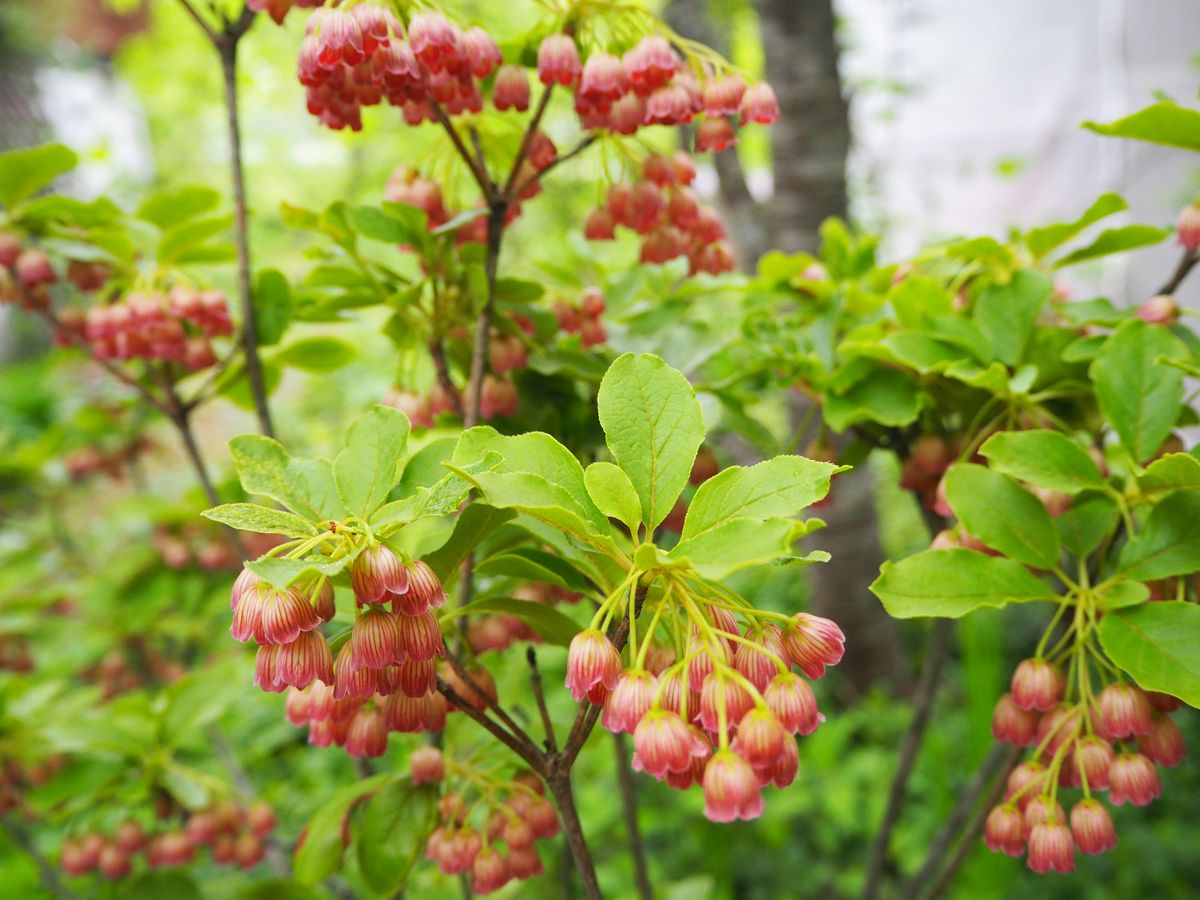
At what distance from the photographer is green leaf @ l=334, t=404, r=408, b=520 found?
813mm

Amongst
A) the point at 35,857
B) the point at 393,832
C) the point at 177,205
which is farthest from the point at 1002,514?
the point at 35,857

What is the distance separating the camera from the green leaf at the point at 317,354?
154 centimetres

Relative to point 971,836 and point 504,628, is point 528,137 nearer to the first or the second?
point 504,628

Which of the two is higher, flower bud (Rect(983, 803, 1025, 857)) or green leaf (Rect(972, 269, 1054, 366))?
green leaf (Rect(972, 269, 1054, 366))

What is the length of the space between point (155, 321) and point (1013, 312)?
121cm

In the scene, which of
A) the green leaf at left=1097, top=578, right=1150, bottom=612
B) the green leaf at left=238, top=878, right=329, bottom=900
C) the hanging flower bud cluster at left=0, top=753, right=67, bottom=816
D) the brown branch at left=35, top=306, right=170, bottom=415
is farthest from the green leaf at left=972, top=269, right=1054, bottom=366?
the hanging flower bud cluster at left=0, top=753, right=67, bottom=816

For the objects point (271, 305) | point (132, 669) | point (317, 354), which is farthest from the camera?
point (132, 669)

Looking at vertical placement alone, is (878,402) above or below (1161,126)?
below

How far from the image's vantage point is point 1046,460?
984 mm

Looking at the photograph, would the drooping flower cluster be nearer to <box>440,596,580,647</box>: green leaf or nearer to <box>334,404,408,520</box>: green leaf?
<box>334,404,408,520</box>: green leaf

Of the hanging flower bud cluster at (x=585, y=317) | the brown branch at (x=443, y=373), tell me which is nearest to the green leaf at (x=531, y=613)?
the brown branch at (x=443, y=373)

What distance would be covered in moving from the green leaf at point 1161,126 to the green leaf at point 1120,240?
108 mm

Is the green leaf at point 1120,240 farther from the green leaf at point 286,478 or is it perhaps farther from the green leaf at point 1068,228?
the green leaf at point 286,478

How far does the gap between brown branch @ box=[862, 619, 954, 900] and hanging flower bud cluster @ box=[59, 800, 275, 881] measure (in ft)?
3.77
